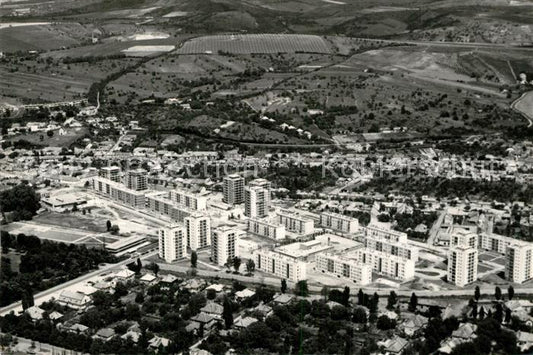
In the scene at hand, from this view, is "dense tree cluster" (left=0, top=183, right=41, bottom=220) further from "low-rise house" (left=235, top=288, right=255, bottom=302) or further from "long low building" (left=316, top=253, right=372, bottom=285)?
"long low building" (left=316, top=253, right=372, bottom=285)

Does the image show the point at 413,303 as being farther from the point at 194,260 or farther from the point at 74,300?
the point at 74,300

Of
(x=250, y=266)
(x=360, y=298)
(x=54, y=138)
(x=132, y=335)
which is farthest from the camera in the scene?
(x=54, y=138)

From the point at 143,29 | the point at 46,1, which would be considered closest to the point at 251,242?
the point at 143,29

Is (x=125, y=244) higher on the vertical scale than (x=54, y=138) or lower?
higher

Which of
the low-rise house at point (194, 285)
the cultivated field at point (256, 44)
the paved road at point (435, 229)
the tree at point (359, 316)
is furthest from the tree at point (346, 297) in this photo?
the cultivated field at point (256, 44)

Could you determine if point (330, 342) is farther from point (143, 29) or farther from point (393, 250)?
point (143, 29)

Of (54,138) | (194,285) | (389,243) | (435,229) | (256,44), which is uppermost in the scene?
(256,44)

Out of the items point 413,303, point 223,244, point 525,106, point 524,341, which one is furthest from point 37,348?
point 525,106
